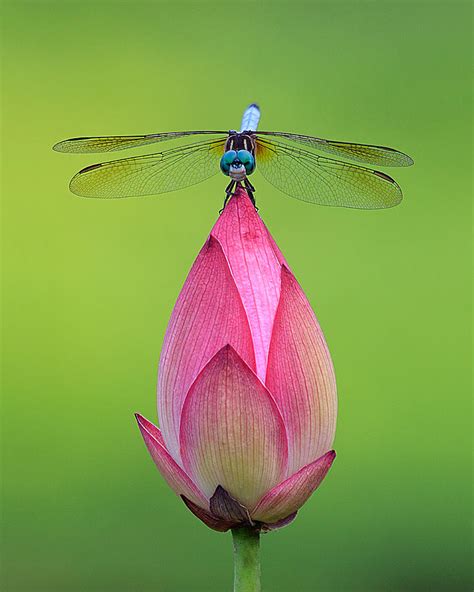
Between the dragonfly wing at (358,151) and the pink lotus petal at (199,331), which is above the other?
the dragonfly wing at (358,151)

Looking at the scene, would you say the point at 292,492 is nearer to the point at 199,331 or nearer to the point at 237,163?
the point at 199,331

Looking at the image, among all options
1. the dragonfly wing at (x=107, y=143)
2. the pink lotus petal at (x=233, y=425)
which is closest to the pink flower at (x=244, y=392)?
the pink lotus petal at (x=233, y=425)

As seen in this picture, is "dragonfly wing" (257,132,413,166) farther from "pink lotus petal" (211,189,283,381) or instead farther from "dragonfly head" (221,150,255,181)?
"pink lotus petal" (211,189,283,381)

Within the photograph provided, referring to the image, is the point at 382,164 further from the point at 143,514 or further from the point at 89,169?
the point at 143,514

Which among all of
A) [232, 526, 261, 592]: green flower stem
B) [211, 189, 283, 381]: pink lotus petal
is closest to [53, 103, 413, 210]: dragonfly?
[211, 189, 283, 381]: pink lotus petal

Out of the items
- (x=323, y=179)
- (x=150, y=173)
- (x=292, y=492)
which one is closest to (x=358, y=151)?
(x=323, y=179)

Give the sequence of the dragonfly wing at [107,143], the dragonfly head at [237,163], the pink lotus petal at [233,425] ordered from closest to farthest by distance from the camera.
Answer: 1. the pink lotus petal at [233,425]
2. the dragonfly head at [237,163]
3. the dragonfly wing at [107,143]

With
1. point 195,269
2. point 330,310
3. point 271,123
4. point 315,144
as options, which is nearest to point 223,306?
point 195,269

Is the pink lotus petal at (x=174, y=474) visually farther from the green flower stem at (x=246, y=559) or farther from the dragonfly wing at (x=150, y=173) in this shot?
the dragonfly wing at (x=150, y=173)
